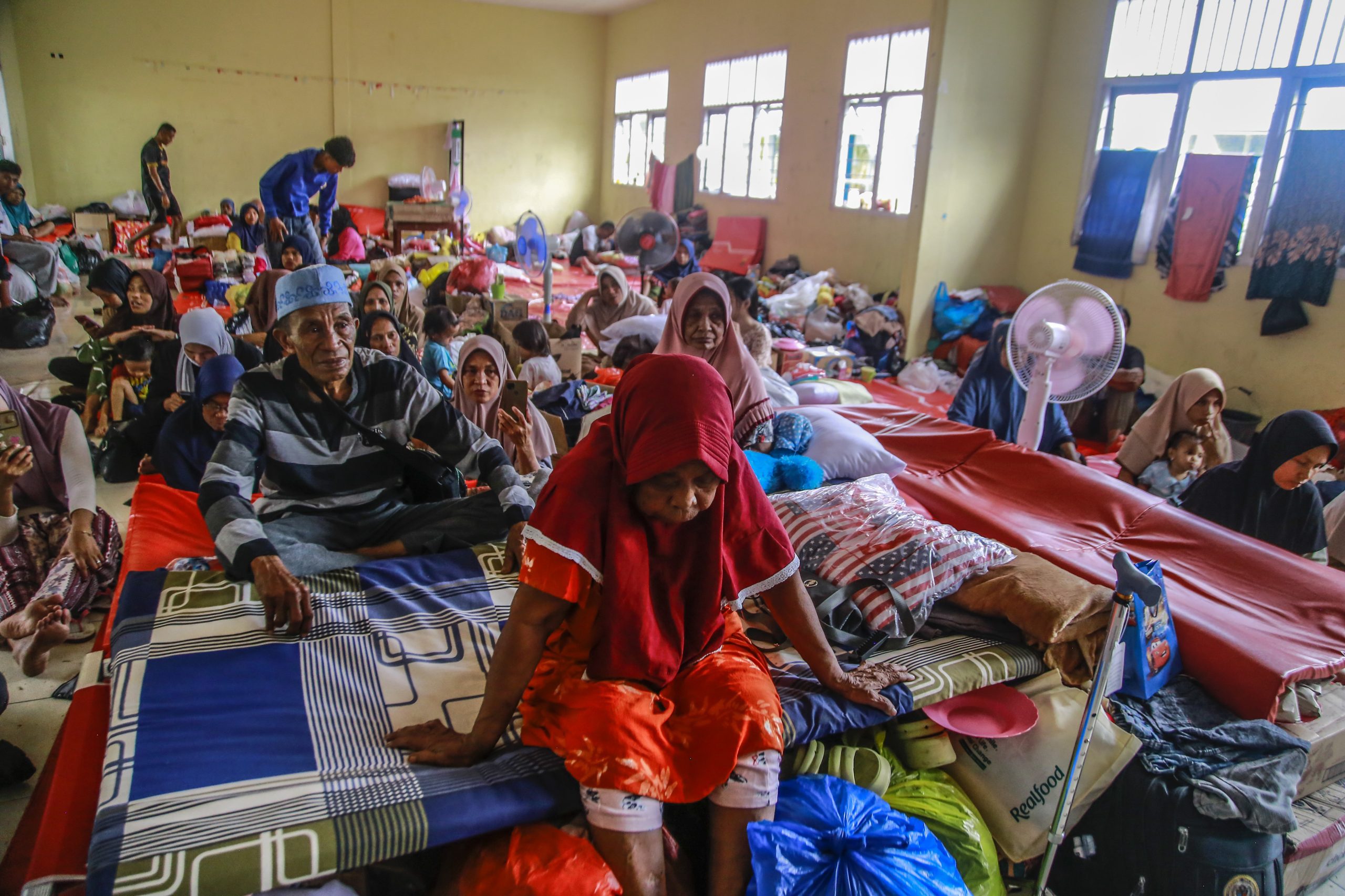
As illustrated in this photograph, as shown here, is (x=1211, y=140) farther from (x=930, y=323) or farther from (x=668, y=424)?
(x=668, y=424)

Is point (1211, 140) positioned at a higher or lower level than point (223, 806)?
higher

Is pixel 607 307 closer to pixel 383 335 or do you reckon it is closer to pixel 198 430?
pixel 383 335

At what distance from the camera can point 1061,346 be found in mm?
3354

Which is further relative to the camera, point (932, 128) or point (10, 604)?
point (932, 128)

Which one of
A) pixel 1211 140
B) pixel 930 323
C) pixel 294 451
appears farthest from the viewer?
pixel 930 323

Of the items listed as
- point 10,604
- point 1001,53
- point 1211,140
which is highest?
point 1001,53

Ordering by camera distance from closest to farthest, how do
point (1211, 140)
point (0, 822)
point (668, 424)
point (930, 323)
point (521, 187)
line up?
point (668, 424) → point (0, 822) → point (1211, 140) → point (930, 323) → point (521, 187)

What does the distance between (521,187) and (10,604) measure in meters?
12.7

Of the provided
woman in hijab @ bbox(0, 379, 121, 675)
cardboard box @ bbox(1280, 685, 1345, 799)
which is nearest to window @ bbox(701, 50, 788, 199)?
woman in hijab @ bbox(0, 379, 121, 675)

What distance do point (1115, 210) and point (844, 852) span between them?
650 centimetres

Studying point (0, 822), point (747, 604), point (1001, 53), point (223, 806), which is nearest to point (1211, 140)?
point (1001, 53)

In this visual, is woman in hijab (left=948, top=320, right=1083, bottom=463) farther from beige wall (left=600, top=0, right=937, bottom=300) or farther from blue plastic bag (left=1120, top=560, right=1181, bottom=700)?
beige wall (left=600, top=0, right=937, bottom=300)

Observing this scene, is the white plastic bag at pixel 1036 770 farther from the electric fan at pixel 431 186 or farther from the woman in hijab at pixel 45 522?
the electric fan at pixel 431 186

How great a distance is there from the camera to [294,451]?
2379mm
